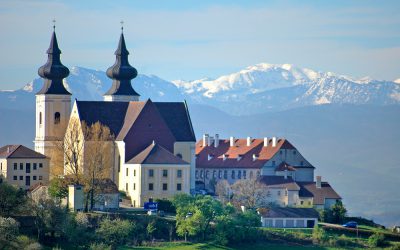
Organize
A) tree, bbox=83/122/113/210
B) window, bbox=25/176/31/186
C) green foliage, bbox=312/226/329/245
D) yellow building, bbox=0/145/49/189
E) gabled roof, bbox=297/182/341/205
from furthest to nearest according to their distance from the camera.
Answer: gabled roof, bbox=297/182/341/205 → window, bbox=25/176/31/186 → yellow building, bbox=0/145/49/189 → tree, bbox=83/122/113/210 → green foliage, bbox=312/226/329/245

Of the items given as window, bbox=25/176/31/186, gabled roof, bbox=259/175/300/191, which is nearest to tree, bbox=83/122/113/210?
window, bbox=25/176/31/186

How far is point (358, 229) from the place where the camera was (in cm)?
11488

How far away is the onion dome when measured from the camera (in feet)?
453

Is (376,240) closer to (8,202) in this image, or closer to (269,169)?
(269,169)

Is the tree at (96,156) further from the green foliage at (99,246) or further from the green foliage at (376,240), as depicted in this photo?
the green foliage at (376,240)

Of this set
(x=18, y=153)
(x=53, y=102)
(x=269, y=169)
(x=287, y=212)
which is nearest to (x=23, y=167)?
(x=18, y=153)

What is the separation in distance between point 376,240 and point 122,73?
37.0m

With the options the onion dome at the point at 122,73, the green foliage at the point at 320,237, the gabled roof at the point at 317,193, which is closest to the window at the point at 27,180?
the onion dome at the point at 122,73

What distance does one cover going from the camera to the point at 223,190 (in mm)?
127812

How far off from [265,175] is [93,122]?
56.6ft

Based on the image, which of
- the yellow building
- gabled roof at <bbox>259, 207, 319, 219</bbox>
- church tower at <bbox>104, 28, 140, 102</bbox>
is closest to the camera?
gabled roof at <bbox>259, 207, 319, 219</bbox>

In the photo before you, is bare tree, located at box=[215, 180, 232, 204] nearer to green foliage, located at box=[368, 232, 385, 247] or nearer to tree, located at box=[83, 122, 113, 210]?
tree, located at box=[83, 122, 113, 210]

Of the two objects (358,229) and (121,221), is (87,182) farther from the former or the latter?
(358,229)

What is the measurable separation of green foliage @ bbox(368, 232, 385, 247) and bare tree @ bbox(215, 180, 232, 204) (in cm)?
1689
